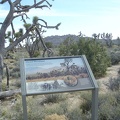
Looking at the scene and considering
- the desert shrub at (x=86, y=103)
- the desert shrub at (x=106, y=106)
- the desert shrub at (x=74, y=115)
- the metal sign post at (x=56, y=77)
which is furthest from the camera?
the desert shrub at (x=86, y=103)

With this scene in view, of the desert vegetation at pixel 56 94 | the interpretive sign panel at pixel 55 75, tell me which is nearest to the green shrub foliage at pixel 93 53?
the desert vegetation at pixel 56 94

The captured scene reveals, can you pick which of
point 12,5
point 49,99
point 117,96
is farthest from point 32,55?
point 117,96

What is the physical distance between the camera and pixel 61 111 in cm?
626

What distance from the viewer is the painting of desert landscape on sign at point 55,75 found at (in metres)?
5.05

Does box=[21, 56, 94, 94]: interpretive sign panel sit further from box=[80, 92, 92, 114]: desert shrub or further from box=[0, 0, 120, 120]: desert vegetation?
box=[80, 92, 92, 114]: desert shrub

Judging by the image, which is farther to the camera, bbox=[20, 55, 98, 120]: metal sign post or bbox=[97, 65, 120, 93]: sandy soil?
bbox=[97, 65, 120, 93]: sandy soil

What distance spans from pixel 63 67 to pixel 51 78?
0.39m

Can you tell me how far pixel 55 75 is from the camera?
5.30 m

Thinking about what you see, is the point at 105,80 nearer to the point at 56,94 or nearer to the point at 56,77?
the point at 56,94

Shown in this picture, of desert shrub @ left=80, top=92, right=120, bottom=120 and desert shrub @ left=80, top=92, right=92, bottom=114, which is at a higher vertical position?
desert shrub @ left=80, top=92, right=120, bottom=120

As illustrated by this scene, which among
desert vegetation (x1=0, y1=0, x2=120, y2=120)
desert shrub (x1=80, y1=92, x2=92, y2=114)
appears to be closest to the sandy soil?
desert vegetation (x1=0, y1=0, x2=120, y2=120)

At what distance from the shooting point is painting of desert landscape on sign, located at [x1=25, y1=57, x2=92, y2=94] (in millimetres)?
5047

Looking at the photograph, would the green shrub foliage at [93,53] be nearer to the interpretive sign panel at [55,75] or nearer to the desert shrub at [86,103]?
the desert shrub at [86,103]

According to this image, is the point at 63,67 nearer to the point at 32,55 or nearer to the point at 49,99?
the point at 49,99
